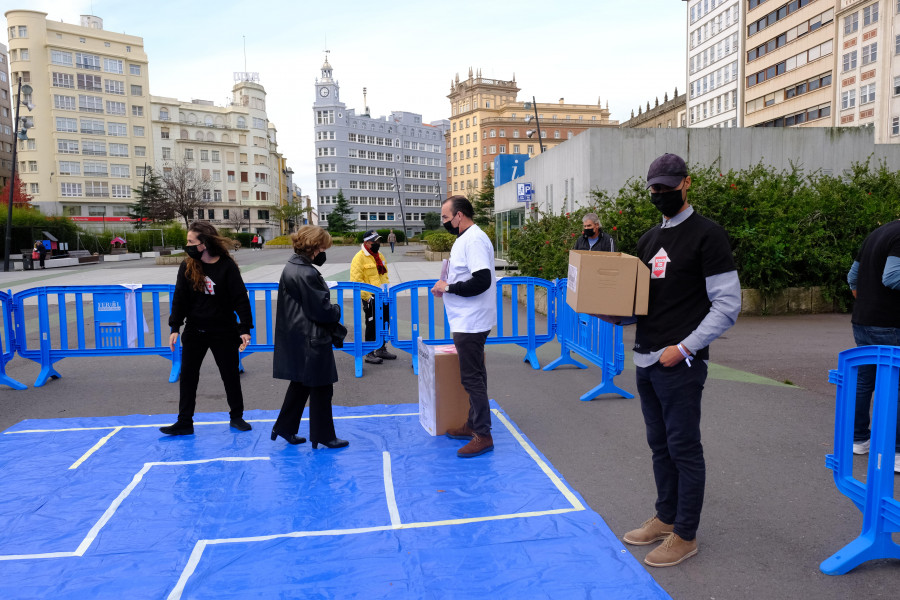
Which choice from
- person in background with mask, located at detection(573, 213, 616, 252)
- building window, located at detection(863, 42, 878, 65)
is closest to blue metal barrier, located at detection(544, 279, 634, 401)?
person in background with mask, located at detection(573, 213, 616, 252)

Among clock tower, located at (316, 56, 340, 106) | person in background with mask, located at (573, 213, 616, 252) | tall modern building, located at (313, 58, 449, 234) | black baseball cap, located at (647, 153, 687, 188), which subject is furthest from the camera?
clock tower, located at (316, 56, 340, 106)

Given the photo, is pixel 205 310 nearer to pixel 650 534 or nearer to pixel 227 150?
pixel 650 534

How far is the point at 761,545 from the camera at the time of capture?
3.75 m

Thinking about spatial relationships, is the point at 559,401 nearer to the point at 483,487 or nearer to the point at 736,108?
the point at 483,487

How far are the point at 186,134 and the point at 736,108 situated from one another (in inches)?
3006

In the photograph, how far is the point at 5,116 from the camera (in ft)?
291

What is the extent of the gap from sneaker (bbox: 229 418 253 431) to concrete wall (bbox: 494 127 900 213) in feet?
41.4

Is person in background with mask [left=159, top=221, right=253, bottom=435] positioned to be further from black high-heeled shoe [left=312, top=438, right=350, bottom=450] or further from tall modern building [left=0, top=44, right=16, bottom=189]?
tall modern building [left=0, top=44, right=16, bottom=189]

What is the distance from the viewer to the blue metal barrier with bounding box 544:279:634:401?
7.12m

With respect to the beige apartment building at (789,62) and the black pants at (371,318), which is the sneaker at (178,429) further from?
the beige apartment building at (789,62)

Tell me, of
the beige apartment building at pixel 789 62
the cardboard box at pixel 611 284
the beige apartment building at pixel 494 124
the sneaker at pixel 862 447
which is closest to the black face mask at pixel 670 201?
the cardboard box at pixel 611 284

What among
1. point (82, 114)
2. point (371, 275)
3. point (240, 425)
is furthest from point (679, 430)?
point (82, 114)

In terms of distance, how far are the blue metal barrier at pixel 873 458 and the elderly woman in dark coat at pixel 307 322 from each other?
11.6 feet

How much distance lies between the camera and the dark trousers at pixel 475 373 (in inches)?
202
